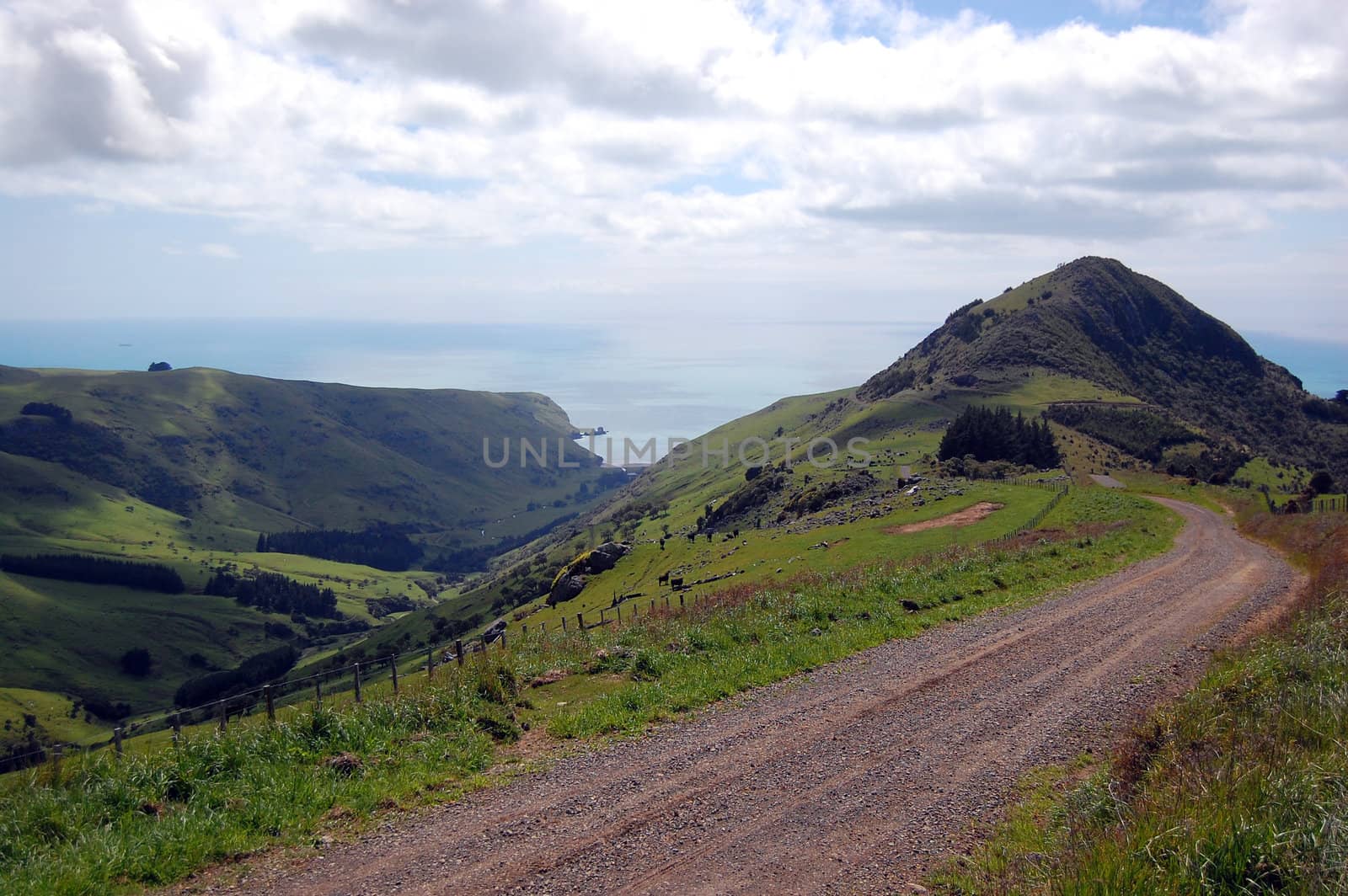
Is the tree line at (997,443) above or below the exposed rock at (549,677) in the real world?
above

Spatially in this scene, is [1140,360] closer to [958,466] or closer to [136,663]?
[958,466]

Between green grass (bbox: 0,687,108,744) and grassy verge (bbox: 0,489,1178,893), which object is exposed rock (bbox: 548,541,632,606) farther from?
green grass (bbox: 0,687,108,744)

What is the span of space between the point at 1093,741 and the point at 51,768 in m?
14.7

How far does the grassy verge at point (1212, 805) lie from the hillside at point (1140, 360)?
137 m

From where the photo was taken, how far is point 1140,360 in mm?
170000

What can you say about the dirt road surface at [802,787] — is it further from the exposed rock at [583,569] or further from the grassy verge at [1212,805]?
the exposed rock at [583,569]

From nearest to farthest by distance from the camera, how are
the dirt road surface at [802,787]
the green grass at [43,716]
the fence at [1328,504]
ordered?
the dirt road surface at [802,787], the fence at [1328,504], the green grass at [43,716]

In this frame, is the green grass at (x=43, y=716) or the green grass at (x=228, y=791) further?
the green grass at (x=43, y=716)

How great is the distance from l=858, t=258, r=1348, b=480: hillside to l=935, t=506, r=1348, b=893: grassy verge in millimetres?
137013

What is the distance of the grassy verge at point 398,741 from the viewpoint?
929 centimetres

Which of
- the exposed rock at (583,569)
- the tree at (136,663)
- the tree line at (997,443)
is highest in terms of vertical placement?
the tree line at (997,443)

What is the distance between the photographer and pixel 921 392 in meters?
147

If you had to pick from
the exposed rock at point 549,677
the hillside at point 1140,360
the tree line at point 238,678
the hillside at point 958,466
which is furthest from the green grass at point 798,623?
the tree line at point 238,678

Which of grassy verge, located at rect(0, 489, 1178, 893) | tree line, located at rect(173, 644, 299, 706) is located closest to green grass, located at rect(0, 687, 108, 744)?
tree line, located at rect(173, 644, 299, 706)
